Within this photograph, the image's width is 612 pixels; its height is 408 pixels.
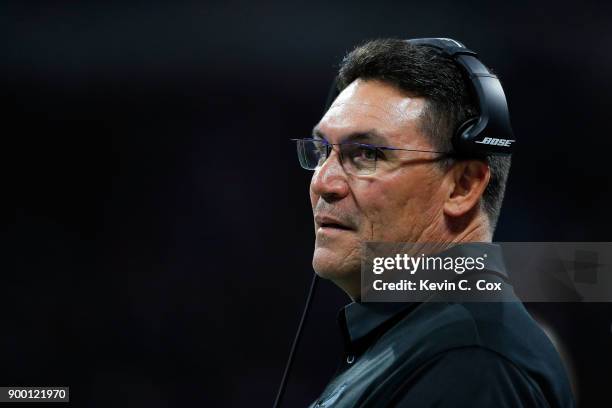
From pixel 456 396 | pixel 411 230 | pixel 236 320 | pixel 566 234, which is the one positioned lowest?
pixel 236 320

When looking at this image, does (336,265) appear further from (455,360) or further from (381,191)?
(455,360)

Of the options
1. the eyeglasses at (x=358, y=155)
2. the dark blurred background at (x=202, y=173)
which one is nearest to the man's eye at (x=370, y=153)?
the eyeglasses at (x=358, y=155)

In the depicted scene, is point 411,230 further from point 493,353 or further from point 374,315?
point 493,353

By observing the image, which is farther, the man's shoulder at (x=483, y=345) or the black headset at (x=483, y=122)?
the black headset at (x=483, y=122)

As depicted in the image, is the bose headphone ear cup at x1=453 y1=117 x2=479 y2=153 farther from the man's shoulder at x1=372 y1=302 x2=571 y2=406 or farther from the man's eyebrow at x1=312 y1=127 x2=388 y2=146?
the man's shoulder at x1=372 y1=302 x2=571 y2=406

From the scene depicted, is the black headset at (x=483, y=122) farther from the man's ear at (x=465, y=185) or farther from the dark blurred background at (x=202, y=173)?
the dark blurred background at (x=202, y=173)

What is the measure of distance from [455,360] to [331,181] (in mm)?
322

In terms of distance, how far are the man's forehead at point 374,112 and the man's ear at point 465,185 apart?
8 cm

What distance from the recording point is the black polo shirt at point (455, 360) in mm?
782

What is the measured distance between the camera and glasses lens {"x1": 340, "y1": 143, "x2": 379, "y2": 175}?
1.00m

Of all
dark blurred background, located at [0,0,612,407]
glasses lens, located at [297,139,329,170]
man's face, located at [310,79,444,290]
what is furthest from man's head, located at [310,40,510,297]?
dark blurred background, located at [0,0,612,407]

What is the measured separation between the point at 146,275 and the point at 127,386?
35 centimetres

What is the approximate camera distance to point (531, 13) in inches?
102

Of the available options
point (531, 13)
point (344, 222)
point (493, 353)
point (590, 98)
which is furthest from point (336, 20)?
point (493, 353)
